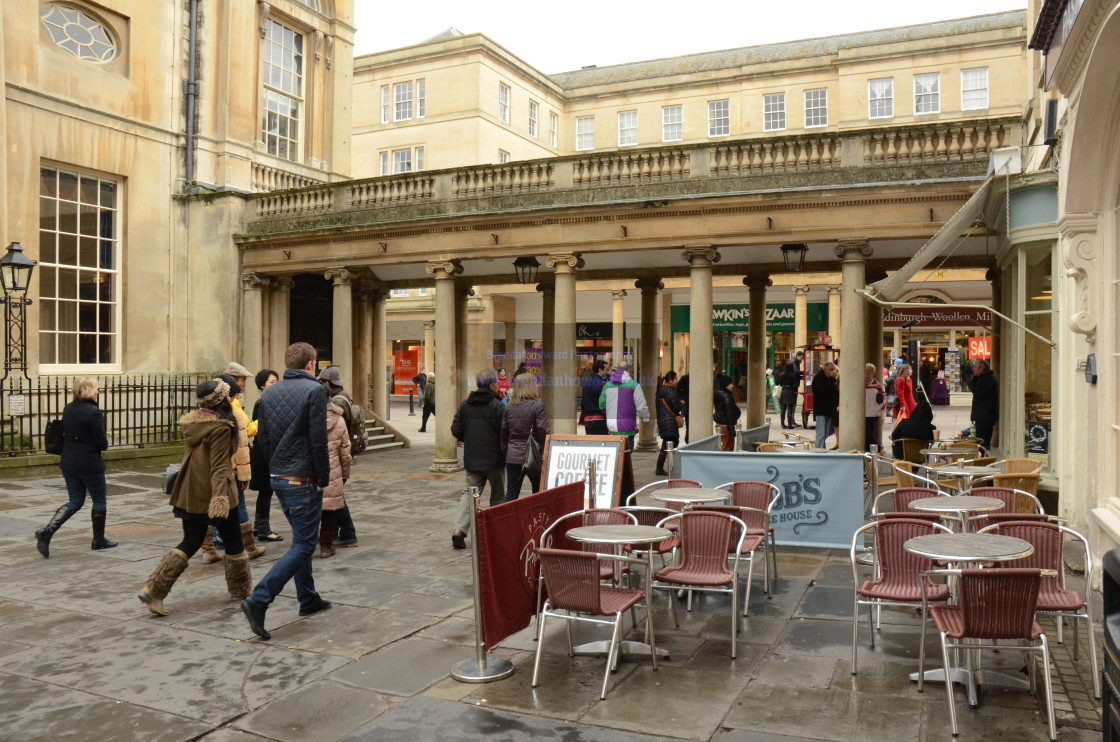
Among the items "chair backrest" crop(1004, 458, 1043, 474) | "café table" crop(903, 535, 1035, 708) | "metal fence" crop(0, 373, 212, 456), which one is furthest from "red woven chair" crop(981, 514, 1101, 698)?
"metal fence" crop(0, 373, 212, 456)

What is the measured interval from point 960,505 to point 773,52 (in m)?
33.7

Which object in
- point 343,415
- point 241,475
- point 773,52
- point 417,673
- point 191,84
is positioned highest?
point 773,52

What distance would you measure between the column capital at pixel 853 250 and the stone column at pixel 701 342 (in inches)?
→ 78.7

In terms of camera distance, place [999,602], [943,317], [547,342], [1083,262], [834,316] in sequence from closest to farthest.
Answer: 1. [999,602]
2. [1083,262]
3. [943,317]
4. [547,342]
5. [834,316]

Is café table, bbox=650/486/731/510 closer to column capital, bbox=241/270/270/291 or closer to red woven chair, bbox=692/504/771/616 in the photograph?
red woven chair, bbox=692/504/771/616

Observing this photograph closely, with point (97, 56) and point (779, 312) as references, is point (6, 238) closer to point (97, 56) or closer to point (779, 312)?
point (97, 56)

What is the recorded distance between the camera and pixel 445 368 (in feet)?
50.9

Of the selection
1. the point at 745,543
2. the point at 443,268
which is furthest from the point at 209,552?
the point at 443,268

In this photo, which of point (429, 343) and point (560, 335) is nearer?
point (560, 335)

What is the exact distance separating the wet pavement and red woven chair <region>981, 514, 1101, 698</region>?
1.10 feet

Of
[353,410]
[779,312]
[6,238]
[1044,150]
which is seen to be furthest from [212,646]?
[779,312]

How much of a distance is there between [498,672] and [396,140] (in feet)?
114

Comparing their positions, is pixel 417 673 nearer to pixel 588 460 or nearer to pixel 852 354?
pixel 588 460

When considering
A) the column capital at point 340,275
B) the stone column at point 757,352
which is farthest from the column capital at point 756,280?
the column capital at point 340,275
